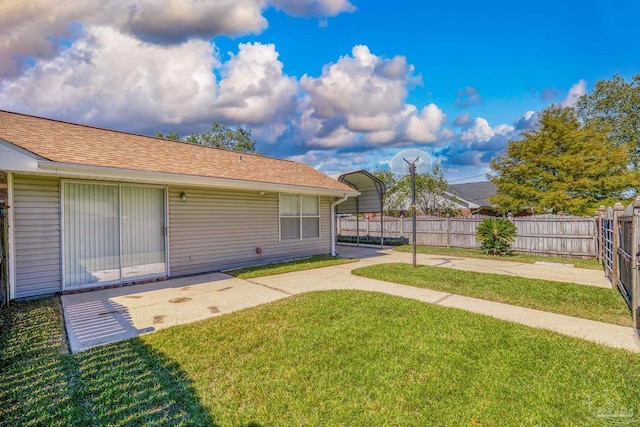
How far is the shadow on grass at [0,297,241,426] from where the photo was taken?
7.33ft

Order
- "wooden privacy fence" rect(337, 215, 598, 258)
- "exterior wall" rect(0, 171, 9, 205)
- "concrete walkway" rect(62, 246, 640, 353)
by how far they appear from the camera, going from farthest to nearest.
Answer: "wooden privacy fence" rect(337, 215, 598, 258)
"exterior wall" rect(0, 171, 9, 205)
"concrete walkway" rect(62, 246, 640, 353)

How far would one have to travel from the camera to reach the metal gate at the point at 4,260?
4.71 metres

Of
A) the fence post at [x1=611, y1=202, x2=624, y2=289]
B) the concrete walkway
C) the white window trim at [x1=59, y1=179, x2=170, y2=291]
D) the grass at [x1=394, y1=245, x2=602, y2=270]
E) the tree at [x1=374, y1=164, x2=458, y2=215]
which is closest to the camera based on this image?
the concrete walkway

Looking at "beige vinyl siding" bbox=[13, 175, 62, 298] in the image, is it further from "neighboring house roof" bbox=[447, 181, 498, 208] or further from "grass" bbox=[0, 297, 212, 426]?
"neighboring house roof" bbox=[447, 181, 498, 208]

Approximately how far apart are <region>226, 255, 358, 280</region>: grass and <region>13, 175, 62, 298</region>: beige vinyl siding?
349 centimetres

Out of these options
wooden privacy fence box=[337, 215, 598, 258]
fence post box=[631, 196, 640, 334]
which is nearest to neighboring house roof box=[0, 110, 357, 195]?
wooden privacy fence box=[337, 215, 598, 258]

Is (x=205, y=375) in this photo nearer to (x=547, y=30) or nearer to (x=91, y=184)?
(x=91, y=184)

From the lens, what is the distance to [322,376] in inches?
110

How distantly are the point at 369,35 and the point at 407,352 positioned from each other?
12390mm

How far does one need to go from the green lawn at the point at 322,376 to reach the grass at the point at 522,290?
1499 millimetres

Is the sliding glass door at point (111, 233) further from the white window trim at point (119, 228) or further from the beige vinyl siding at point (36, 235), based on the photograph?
the beige vinyl siding at point (36, 235)

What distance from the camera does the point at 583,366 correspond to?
9.64 feet

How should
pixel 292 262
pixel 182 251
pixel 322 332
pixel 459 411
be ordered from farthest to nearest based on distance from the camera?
pixel 292 262 → pixel 182 251 → pixel 322 332 → pixel 459 411

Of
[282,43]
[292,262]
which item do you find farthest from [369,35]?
[292,262]
